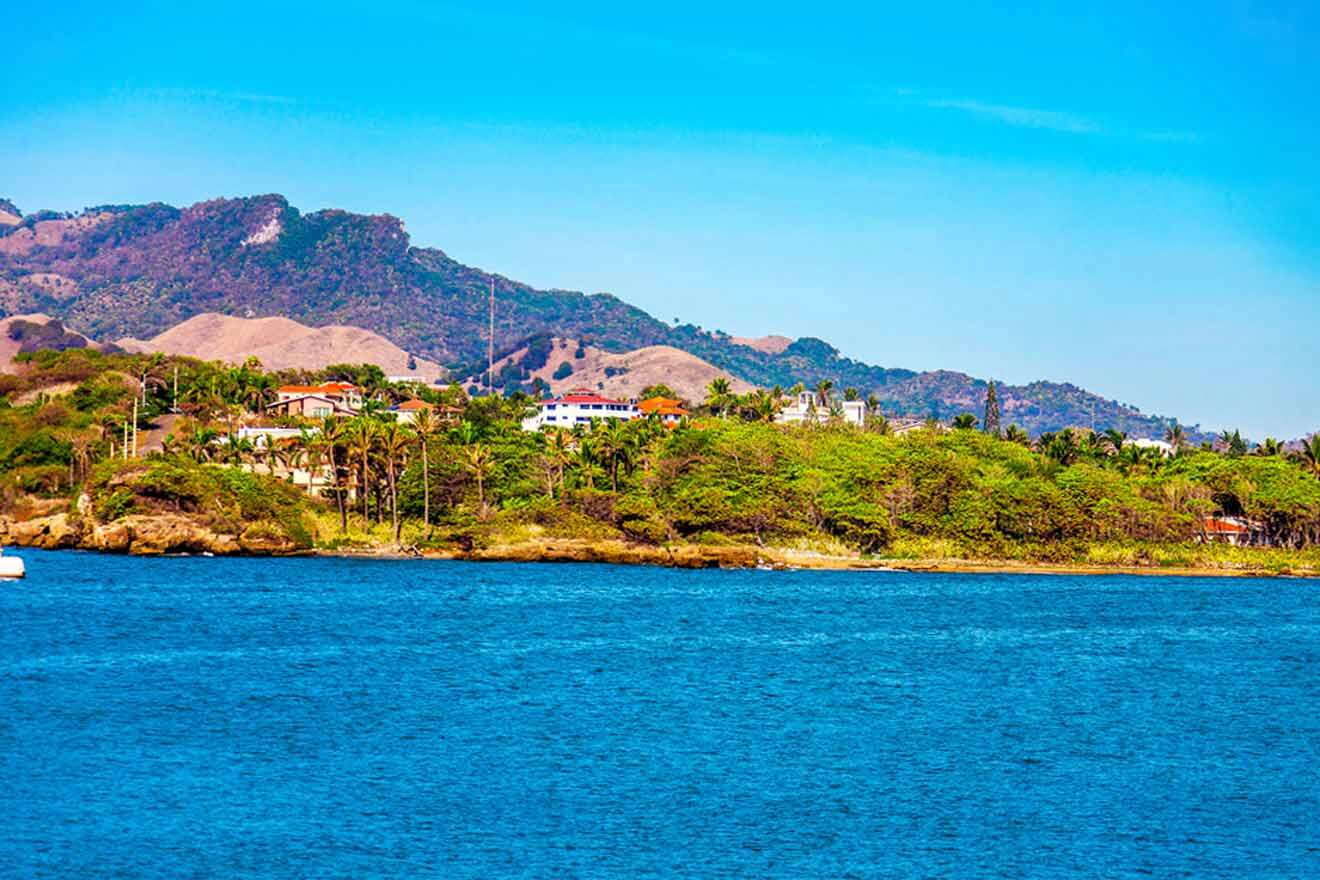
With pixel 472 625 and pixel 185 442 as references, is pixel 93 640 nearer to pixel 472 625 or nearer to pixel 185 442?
pixel 472 625

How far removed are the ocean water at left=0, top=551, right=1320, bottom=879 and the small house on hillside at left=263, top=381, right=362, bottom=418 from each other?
66.2 m

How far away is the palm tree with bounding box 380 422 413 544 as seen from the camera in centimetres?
10381

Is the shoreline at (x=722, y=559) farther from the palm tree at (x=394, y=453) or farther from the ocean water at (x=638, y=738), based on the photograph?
the ocean water at (x=638, y=738)

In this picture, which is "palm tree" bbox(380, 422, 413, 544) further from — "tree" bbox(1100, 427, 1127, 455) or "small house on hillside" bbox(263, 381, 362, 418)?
"tree" bbox(1100, 427, 1127, 455)

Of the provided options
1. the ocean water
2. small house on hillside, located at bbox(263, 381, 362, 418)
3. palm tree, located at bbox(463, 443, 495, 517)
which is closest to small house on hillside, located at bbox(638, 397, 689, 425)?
small house on hillside, located at bbox(263, 381, 362, 418)

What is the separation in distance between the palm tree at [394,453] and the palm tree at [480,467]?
442cm

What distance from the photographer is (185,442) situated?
116438mm

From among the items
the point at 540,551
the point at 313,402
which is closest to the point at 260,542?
the point at 540,551

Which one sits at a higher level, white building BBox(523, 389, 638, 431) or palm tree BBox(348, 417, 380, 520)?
white building BBox(523, 389, 638, 431)

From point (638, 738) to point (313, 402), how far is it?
11169 cm

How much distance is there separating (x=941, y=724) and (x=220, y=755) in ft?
68.1

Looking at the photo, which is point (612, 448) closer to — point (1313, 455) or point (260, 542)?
point (260, 542)

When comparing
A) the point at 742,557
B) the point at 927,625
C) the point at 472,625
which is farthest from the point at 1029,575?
the point at 472,625

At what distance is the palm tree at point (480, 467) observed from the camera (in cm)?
10619
